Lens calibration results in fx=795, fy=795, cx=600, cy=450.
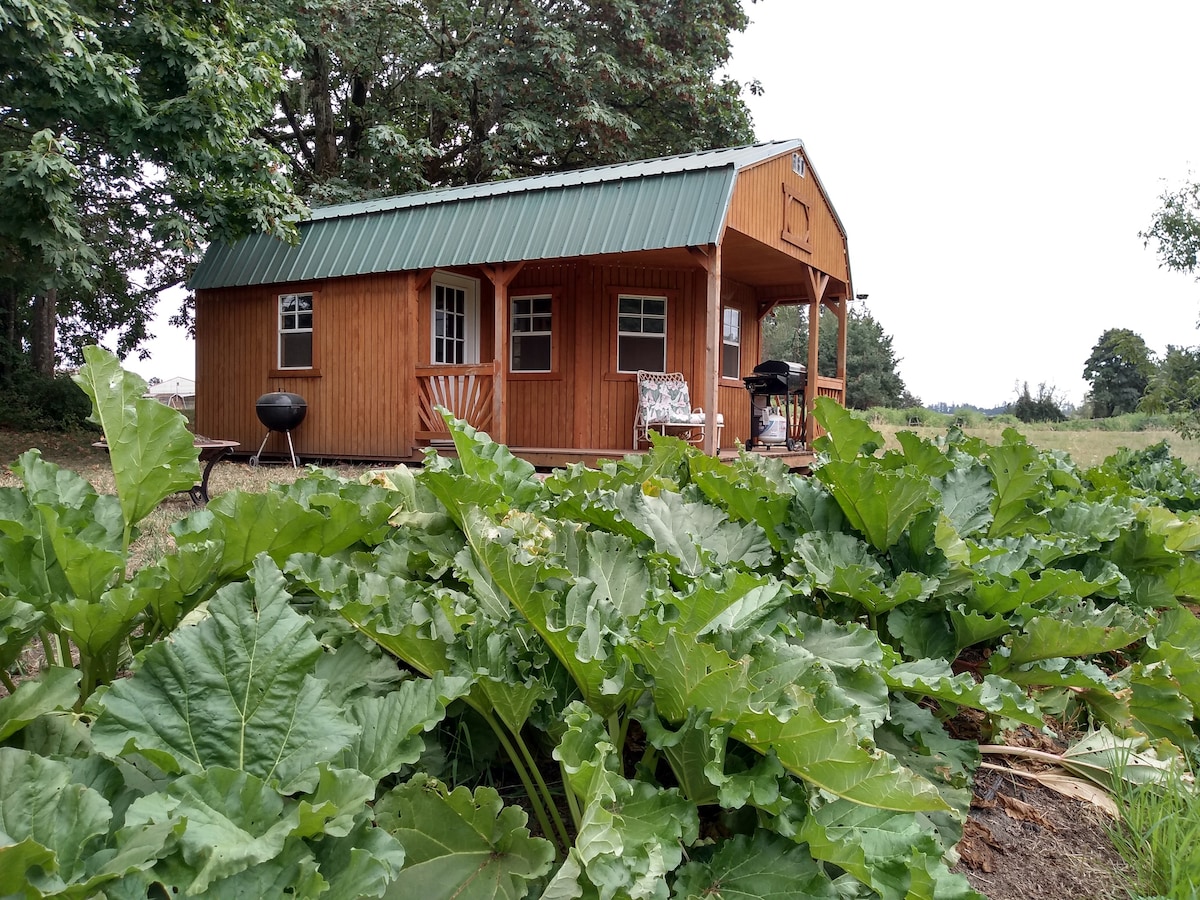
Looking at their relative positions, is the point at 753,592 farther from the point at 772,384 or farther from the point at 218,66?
the point at 218,66

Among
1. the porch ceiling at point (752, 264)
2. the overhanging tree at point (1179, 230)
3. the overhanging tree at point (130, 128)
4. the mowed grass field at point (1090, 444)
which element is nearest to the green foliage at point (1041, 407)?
the mowed grass field at point (1090, 444)

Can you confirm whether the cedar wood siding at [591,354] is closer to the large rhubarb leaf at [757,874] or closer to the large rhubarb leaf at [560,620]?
the large rhubarb leaf at [560,620]

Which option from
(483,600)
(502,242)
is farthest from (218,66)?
(483,600)

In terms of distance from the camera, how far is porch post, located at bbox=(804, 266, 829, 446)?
37.3ft

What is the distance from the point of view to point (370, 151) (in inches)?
725

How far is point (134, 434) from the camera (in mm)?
1336

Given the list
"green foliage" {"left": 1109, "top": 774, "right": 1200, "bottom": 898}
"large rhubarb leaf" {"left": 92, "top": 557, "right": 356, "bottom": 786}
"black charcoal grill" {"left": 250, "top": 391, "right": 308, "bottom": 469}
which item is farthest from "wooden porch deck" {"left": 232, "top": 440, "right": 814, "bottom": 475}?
"large rhubarb leaf" {"left": 92, "top": 557, "right": 356, "bottom": 786}

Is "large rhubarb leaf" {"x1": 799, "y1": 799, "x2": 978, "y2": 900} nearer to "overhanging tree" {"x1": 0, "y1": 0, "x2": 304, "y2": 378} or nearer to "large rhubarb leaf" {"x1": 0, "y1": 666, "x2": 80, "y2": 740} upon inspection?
"large rhubarb leaf" {"x1": 0, "y1": 666, "x2": 80, "y2": 740}

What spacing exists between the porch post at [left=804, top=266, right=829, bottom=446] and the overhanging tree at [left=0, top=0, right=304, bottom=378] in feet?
24.8

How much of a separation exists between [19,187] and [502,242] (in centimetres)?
521

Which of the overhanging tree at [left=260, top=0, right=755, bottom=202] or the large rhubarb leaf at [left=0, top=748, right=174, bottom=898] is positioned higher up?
the overhanging tree at [left=260, top=0, right=755, bottom=202]

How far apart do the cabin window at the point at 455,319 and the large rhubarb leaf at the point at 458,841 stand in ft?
34.6

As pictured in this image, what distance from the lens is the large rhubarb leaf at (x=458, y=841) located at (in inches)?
37.5

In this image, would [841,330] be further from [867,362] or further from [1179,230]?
[867,362]
